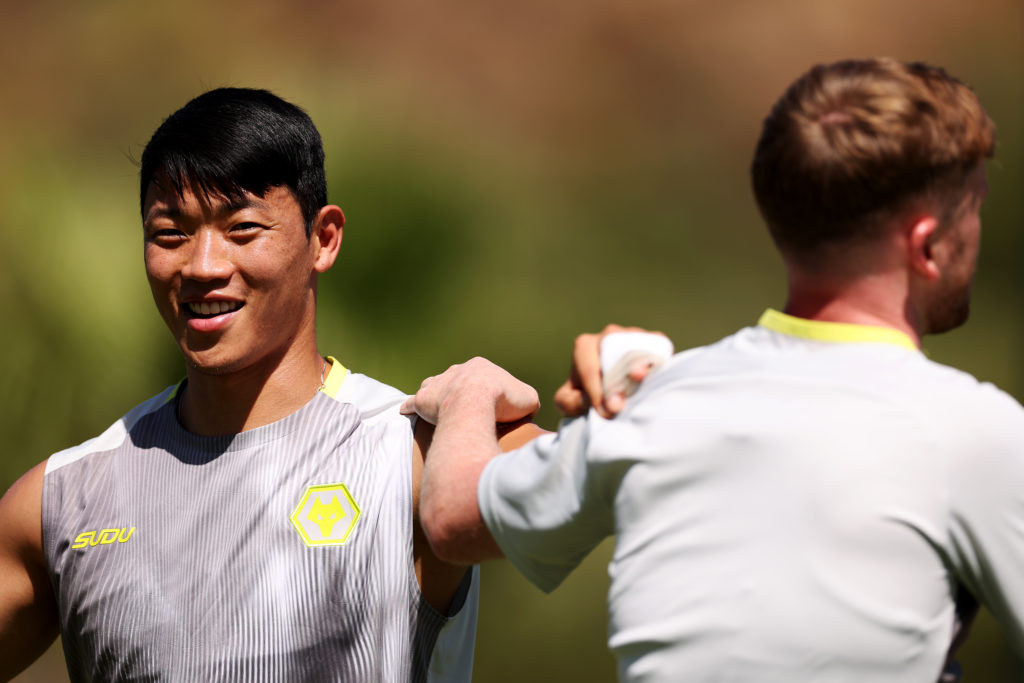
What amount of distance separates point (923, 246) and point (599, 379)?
0.47 meters

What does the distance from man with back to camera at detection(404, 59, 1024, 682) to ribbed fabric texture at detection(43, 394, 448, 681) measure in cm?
73

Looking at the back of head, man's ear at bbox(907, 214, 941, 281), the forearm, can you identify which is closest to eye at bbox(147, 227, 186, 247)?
the forearm

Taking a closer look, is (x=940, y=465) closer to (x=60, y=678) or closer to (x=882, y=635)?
(x=882, y=635)

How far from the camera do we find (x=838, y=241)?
147 centimetres

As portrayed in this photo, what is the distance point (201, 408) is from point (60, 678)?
317cm

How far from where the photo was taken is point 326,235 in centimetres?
251

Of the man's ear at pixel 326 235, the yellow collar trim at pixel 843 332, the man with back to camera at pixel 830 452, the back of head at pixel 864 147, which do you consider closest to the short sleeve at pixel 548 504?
the man with back to camera at pixel 830 452

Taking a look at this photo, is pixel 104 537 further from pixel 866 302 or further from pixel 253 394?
pixel 866 302

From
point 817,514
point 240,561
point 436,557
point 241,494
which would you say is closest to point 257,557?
point 240,561

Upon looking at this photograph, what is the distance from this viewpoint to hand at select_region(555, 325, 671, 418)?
1.57m

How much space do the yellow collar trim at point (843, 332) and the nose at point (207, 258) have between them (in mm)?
1245

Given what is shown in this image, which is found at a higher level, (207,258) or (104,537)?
(207,258)

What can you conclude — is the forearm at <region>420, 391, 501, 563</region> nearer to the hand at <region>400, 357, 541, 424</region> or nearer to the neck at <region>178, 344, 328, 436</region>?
the hand at <region>400, 357, 541, 424</region>

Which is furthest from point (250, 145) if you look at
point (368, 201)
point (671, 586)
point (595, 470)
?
point (368, 201)
